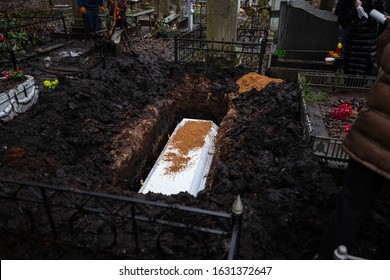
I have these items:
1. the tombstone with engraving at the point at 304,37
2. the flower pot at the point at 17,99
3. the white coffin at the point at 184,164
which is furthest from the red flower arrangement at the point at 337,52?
the flower pot at the point at 17,99

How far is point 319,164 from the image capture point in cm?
489

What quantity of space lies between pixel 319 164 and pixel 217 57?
6562 mm

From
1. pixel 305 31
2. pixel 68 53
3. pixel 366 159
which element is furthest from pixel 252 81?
pixel 366 159

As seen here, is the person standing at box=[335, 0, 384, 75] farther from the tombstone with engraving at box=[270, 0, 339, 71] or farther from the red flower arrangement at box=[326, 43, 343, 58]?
Result: the tombstone with engraving at box=[270, 0, 339, 71]

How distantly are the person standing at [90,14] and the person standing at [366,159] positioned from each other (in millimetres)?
12149

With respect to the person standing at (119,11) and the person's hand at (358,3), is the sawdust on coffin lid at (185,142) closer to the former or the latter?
the person's hand at (358,3)

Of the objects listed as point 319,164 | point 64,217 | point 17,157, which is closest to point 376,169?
point 319,164

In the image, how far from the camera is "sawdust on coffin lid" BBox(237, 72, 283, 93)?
8664 millimetres

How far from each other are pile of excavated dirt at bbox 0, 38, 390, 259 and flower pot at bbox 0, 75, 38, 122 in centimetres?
19

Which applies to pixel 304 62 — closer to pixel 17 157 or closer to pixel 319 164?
pixel 319 164

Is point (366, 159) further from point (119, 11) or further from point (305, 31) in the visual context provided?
point (119, 11)

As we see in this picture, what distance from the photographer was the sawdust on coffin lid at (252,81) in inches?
341

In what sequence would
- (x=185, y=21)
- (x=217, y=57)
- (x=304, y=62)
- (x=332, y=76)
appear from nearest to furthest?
(x=332, y=76) → (x=304, y=62) → (x=217, y=57) → (x=185, y=21)

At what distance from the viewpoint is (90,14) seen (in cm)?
1210
